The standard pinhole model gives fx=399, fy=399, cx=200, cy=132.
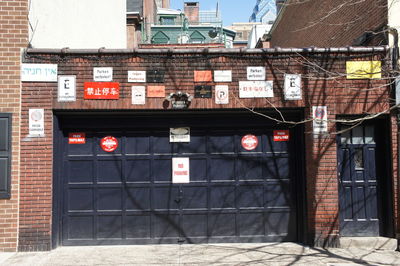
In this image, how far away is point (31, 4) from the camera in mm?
8289

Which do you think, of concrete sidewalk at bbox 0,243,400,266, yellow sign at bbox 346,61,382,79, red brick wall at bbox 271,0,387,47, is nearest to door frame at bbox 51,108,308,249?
concrete sidewalk at bbox 0,243,400,266

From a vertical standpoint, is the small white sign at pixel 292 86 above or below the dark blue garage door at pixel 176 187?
above

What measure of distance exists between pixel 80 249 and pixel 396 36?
746 cm

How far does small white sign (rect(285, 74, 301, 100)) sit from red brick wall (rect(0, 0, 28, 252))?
17.2 ft

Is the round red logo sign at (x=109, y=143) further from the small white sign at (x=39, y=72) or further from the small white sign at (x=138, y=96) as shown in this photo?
the small white sign at (x=39, y=72)

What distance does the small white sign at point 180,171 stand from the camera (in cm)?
823

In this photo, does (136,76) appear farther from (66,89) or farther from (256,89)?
(256,89)

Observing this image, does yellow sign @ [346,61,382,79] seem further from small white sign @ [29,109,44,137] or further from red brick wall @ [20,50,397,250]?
small white sign @ [29,109,44,137]

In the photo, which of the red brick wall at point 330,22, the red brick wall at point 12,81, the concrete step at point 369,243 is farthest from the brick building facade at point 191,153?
the red brick wall at point 330,22

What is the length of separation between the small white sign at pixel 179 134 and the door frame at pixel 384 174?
3.06 metres

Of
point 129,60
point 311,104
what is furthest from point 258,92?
point 129,60

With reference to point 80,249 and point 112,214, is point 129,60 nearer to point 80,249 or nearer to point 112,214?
point 112,214

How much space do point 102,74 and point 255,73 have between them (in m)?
3.04

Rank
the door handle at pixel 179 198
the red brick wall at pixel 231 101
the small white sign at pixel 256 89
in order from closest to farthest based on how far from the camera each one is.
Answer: the red brick wall at pixel 231 101
the small white sign at pixel 256 89
the door handle at pixel 179 198
